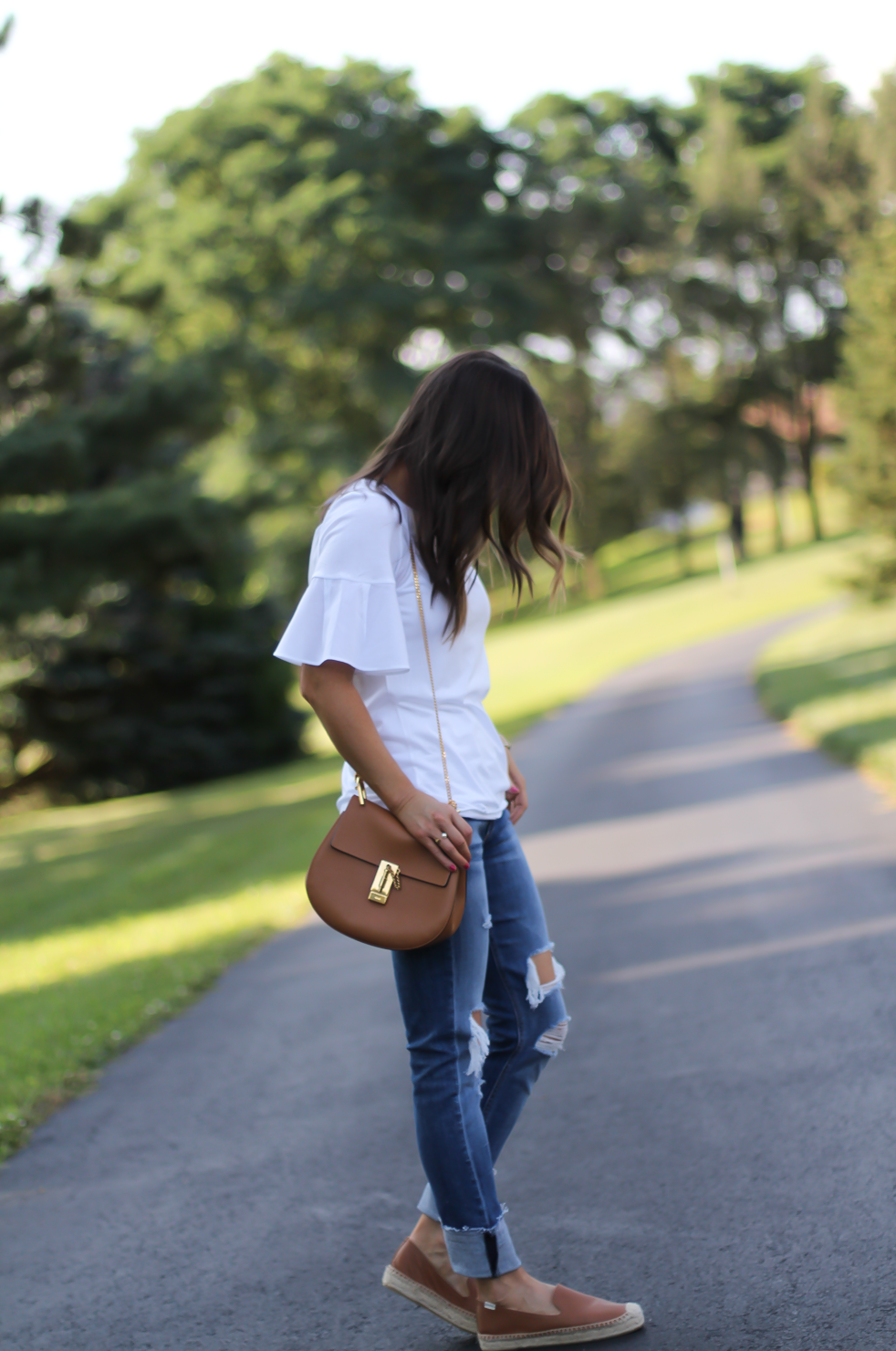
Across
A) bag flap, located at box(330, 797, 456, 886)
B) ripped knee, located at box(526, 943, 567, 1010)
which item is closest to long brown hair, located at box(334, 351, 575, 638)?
bag flap, located at box(330, 797, 456, 886)

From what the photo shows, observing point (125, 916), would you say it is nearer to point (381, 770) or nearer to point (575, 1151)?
point (575, 1151)

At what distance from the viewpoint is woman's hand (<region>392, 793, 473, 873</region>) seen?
100 inches

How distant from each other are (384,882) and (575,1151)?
1564 millimetres

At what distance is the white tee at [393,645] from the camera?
2.56 m

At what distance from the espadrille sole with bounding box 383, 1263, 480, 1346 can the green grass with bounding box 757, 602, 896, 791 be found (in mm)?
6760

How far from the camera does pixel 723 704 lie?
1677 centimetres

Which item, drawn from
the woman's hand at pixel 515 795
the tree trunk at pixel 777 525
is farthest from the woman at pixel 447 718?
the tree trunk at pixel 777 525

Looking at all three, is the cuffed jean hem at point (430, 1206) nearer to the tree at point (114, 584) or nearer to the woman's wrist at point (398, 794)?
the woman's wrist at point (398, 794)

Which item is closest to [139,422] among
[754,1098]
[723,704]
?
[723,704]

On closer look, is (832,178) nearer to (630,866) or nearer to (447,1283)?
(630,866)

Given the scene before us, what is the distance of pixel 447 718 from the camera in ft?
8.84

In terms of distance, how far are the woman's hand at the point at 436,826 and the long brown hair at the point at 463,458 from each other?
1.26ft

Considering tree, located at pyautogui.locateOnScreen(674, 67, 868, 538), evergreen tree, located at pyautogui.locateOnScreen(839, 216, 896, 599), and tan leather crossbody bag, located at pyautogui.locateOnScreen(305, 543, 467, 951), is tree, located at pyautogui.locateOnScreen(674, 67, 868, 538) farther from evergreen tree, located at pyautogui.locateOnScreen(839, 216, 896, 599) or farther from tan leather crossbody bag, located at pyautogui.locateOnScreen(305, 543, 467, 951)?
tan leather crossbody bag, located at pyautogui.locateOnScreen(305, 543, 467, 951)

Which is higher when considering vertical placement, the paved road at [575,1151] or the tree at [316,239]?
the tree at [316,239]
